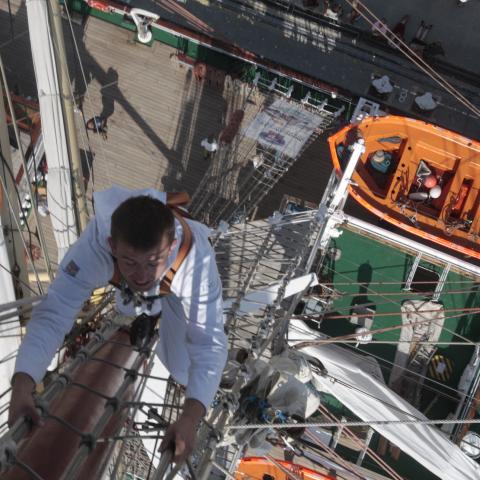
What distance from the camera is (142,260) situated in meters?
2.51

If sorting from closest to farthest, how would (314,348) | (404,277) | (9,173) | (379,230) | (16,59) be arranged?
1. (9,173)
2. (314,348)
3. (379,230)
4. (404,277)
5. (16,59)

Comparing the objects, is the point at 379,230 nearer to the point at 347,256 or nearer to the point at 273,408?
the point at 347,256

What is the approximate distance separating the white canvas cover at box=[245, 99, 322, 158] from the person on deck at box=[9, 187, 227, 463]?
24.9 feet

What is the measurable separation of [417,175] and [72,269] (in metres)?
8.59

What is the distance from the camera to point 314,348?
7980mm

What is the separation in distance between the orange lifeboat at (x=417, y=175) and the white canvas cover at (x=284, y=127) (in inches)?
39.4

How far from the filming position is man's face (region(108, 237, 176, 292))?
2.47 m

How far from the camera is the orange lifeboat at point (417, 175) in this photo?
966cm

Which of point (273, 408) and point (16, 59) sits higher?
point (16, 59)

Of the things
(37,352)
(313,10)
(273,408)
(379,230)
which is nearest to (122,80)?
(313,10)

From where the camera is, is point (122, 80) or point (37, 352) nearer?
point (37, 352)

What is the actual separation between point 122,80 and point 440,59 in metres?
8.04

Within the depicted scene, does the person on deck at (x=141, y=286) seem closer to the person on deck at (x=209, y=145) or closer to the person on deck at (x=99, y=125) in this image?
the person on deck at (x=209, y=145)

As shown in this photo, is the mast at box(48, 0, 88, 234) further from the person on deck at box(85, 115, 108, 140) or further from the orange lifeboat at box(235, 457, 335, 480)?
the orange lifeboat at box(235, 457, 335, 480)
